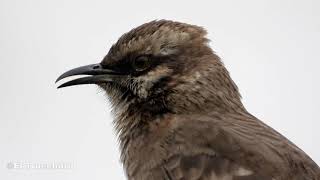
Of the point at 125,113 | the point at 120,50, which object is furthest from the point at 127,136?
the point at 120,50

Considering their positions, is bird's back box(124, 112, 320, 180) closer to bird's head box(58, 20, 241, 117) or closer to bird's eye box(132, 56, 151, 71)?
bird's head box(58, 20, 241, 117)

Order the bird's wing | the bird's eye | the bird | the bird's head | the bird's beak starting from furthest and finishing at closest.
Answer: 1. the bird's beak
2. the bird's eye
3. the bird's head
4. the bird
5. the bird's wing

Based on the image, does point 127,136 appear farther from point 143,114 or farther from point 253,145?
point 253,145

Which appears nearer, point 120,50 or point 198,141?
point 198,141

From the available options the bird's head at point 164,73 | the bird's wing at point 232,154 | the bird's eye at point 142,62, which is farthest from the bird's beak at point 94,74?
the bird's wing at point 232,154

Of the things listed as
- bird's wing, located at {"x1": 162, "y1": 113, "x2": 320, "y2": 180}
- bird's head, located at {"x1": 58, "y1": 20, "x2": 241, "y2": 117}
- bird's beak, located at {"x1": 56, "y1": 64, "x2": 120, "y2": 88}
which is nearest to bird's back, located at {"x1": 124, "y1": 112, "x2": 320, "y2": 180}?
bird's wing, located at {"x1": 162, "y1": 113, "x2": 320, "y2": 180}

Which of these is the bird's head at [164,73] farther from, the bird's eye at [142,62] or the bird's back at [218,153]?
the bird's back at [218,153]
